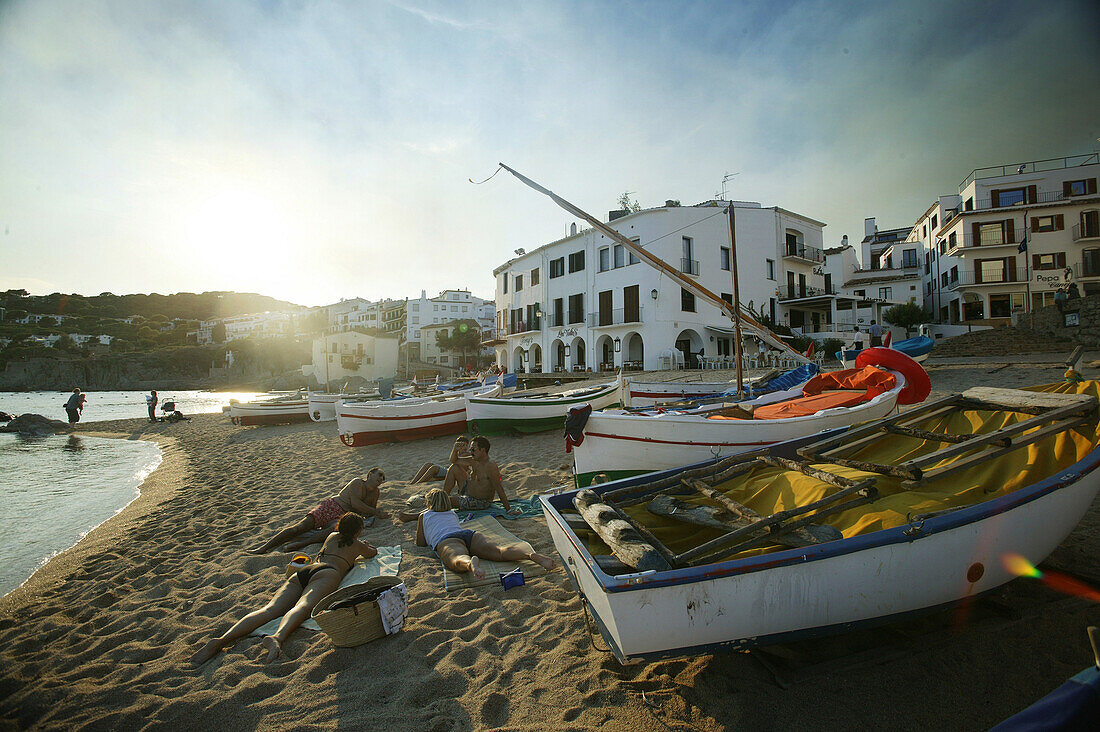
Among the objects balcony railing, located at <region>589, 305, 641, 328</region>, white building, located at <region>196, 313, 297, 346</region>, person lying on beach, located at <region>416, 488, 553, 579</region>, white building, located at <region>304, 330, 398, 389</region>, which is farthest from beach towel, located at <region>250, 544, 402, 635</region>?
white building, located at <region>196, 313, 297, 346</region>

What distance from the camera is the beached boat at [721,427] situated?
6.07 metres

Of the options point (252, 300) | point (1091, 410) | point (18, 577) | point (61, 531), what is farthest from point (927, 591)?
point (252, 300)

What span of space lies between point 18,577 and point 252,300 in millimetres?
188895

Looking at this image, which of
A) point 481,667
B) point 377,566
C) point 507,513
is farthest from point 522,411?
point 481,667

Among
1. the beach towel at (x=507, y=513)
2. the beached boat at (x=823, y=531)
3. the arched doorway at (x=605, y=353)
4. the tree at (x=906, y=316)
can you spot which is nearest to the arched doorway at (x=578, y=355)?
the arched doorway at (x=605, y=353)

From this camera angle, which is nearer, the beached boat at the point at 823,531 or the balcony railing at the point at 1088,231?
the beached boat at the point at 823,531

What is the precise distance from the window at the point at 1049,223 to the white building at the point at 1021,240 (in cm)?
5

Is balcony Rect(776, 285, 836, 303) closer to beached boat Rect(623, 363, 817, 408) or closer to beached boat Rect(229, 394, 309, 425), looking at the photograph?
beached boat Rect(623, 363, 817, 408)

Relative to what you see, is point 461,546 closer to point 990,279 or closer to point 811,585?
point 811,585

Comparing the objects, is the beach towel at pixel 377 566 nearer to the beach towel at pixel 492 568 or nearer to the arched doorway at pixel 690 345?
the beach towel at pixel 492 568

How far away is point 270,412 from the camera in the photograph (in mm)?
22453

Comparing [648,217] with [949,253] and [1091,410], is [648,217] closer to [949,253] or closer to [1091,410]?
[1091,410]

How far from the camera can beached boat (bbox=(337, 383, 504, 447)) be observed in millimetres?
13406

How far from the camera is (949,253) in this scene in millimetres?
36688
